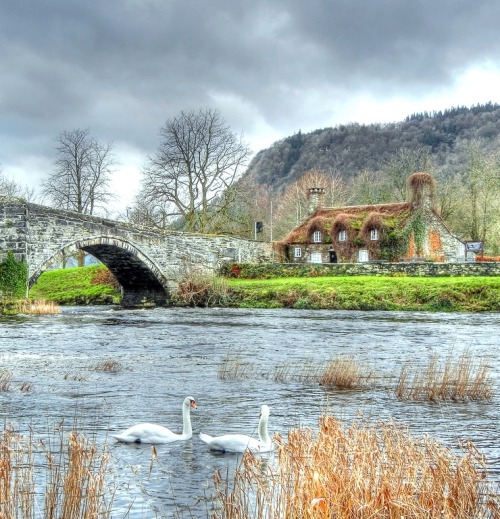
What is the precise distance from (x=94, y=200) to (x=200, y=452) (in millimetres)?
48584

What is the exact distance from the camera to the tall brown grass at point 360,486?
5406 millimetres

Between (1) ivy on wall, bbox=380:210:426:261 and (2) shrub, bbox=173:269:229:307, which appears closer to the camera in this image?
(2) shrub, bbox=173:269:229:307

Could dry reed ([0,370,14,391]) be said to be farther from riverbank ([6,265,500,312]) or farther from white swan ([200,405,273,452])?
riverbank ([6,265,500,312])

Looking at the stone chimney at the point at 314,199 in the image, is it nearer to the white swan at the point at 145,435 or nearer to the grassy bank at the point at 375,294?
the grassy bank at the point at 375,294

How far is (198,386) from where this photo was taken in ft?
42.4

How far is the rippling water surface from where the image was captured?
26.5ft

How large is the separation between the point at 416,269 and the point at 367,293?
5.22m

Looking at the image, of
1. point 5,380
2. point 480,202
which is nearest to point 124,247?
point 5,380

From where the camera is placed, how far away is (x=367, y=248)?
49.6 m

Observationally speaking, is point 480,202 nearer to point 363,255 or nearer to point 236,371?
point 363,255

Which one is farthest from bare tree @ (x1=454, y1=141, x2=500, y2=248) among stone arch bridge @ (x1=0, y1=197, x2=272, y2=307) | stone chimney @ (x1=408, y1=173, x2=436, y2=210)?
stone arch bridge @ (x1=0, y1=197, x2=272, y2=307)

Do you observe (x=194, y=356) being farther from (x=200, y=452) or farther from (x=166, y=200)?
(x=166, y=200)

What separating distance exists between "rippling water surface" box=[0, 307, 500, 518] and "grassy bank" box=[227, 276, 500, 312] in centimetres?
602

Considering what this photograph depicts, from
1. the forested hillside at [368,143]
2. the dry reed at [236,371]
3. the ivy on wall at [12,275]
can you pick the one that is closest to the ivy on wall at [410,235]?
the ivy on wall at [12,275]
